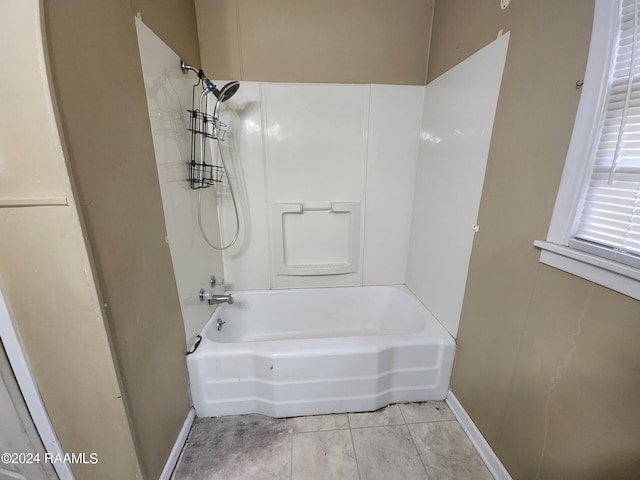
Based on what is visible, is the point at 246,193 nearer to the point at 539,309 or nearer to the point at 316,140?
the point at 316,140

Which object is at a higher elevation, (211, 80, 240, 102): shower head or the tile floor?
(211, 80, 240, 102): shower head

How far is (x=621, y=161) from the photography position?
0.67 m

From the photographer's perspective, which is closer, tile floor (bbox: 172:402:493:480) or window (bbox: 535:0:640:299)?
window (bbox: 535:0:640:299)

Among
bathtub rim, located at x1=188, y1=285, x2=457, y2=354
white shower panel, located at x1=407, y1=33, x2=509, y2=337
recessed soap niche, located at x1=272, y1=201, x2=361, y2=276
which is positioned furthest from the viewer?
recessed soap niche, located at x1=272, y1=201, x2=361, y2=276

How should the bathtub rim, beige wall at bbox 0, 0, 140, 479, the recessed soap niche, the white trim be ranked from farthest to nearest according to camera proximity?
the recessed soap niche < the bathtub rim < the white trim < beige wall at bbox 0, 0, 140, 479

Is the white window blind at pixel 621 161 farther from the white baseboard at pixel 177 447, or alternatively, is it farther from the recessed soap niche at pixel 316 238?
the white baseboard at pixel 177 447

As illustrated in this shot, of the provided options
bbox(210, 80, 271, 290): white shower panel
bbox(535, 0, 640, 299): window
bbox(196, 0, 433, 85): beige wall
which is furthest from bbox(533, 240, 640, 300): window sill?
bbox(210, 80, 271, 290): white shower panel

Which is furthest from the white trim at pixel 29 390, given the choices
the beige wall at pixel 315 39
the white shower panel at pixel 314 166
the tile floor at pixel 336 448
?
the beige wall at pixel 315 39

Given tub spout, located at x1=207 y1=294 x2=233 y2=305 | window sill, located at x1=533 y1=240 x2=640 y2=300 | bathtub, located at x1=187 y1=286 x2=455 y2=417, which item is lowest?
bathtub, located at x1=187 y1=286 x2=455 y2=417

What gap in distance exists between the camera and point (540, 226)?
2.89ft

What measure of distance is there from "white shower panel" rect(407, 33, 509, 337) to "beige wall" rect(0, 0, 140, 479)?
4.96 ft

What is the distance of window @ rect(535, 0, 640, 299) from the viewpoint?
645 mm

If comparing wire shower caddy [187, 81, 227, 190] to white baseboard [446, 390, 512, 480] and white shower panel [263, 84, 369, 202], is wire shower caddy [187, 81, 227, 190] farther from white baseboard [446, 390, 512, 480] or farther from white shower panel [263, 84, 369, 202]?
white baseboard [446, 390, 512, 480]

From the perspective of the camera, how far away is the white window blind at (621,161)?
642 mm
